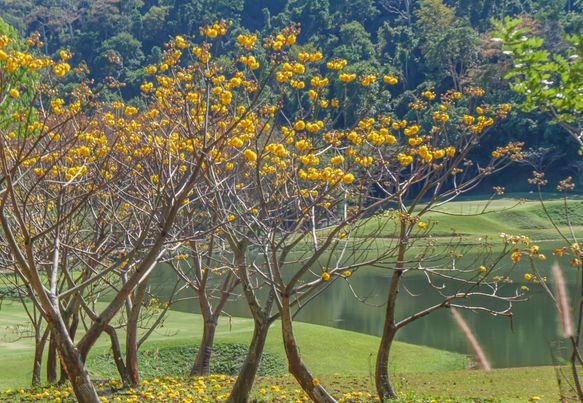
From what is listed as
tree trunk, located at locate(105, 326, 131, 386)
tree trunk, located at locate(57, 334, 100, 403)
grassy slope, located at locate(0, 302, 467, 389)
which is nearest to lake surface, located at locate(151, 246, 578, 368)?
grassy slope, located at locate(0, 302, 467, 389)

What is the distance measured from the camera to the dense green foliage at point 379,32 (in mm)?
70938

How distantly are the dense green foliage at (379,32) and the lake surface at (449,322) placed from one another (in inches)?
1325

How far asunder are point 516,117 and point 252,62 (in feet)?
218

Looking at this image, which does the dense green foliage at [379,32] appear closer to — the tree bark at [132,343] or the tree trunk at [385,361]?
the tree bark at [132,343]

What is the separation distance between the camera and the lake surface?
69.0ft

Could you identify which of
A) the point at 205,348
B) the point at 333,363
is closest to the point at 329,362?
the point at 333,363

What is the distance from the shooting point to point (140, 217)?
38.7 ft

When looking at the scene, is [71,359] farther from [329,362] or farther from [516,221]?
[516,221]

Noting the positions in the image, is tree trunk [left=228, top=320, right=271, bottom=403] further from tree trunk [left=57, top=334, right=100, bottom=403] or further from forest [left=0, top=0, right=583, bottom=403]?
tree trunk [left=57, top=334, right=100, bottom=403]

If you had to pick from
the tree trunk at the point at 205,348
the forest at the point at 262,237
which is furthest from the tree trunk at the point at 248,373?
the tree trunk at the point at 205,348

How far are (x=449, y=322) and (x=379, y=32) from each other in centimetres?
8067

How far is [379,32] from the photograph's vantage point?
102m

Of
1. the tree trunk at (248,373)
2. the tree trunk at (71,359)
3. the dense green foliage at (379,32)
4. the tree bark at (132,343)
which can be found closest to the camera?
the tree trunk at (71,359)

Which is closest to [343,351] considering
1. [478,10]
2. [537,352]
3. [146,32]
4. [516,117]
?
[537,352]
